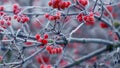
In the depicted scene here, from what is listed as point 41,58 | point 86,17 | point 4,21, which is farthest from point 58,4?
point 41,58

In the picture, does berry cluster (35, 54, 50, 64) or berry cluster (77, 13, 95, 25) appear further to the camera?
berry cluster (35, 54, 50, 64)

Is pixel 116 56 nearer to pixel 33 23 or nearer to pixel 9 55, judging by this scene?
pixel 9 55

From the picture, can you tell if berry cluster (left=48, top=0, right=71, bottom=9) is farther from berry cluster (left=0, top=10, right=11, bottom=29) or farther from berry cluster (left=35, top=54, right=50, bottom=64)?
berry cluster (left=35, top=54, right=50, bottom=64)

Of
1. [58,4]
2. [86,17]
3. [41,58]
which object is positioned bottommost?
[41,58]

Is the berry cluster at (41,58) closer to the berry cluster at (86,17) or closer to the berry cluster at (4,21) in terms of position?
the berry cluster at (4,21)

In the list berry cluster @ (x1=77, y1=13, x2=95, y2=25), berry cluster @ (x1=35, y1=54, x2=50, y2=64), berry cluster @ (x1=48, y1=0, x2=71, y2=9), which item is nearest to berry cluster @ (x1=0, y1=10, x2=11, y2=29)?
berry cluster @ (x1=48, y1=0, x2=71, y2=9)

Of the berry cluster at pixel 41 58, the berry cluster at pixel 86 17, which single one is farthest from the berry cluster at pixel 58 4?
the berry cluster at pixel 41 58

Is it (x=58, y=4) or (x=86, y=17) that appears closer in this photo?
(x=58, y=4)

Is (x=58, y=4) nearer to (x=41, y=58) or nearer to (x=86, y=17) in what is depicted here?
(x=86, y=17)

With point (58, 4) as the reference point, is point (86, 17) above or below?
below

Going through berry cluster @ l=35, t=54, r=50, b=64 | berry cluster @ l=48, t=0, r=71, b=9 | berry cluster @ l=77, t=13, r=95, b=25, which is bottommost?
berry cluster @ l=35, t=54, r=50, b=64

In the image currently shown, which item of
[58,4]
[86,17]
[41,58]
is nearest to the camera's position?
[58,4]
